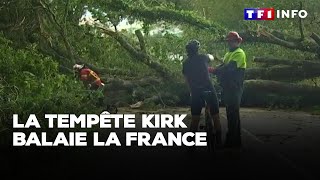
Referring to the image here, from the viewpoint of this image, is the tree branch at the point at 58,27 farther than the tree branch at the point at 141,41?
No

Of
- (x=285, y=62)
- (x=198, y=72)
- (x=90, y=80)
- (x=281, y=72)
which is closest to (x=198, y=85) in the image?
(x=198, y=72)

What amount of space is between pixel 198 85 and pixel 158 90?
2909mm

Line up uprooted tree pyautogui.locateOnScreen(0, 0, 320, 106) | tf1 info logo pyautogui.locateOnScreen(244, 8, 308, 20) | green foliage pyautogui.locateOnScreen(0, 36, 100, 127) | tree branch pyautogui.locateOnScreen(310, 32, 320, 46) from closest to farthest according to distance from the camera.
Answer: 1. green foliage pyautogui.locateOnScreen(0, 36, 100, 127)
2. tf1 info logo pyautogui.locateOnScreen(244, 8, 308, 20)
3. uprooted tree pyautogui.locateOnScreen(0, 0, 320, 106)
4. tree branch pyautogui.locateOnScreen(310, 32, 320, 46)

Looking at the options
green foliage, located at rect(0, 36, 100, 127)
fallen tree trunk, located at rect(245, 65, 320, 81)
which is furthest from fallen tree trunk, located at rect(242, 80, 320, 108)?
green foliage, located at rect(0, 36, 100, 127)

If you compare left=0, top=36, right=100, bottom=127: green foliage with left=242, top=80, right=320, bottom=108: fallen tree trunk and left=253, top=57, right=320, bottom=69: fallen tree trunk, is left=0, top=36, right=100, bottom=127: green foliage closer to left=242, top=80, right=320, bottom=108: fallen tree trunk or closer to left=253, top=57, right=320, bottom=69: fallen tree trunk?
left=242, top=80, right=320, bottom=108: fallen tree trunk

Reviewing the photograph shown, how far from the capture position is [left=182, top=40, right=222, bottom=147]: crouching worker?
5.28 meters

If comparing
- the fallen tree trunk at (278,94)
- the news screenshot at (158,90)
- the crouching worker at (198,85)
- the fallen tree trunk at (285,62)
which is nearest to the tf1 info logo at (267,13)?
the news screenshot at (158,90)

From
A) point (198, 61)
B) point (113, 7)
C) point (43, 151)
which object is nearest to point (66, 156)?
point (43, 151)

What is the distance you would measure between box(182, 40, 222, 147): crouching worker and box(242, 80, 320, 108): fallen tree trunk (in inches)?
87.9

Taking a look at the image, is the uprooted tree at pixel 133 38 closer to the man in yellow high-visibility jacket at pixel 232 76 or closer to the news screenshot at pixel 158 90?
the news screenshot at pixel 158 90

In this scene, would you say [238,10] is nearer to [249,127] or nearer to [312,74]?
[249,127]

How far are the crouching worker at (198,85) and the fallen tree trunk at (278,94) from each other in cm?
223

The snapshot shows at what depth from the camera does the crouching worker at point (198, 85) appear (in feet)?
17.3

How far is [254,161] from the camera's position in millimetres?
5086
